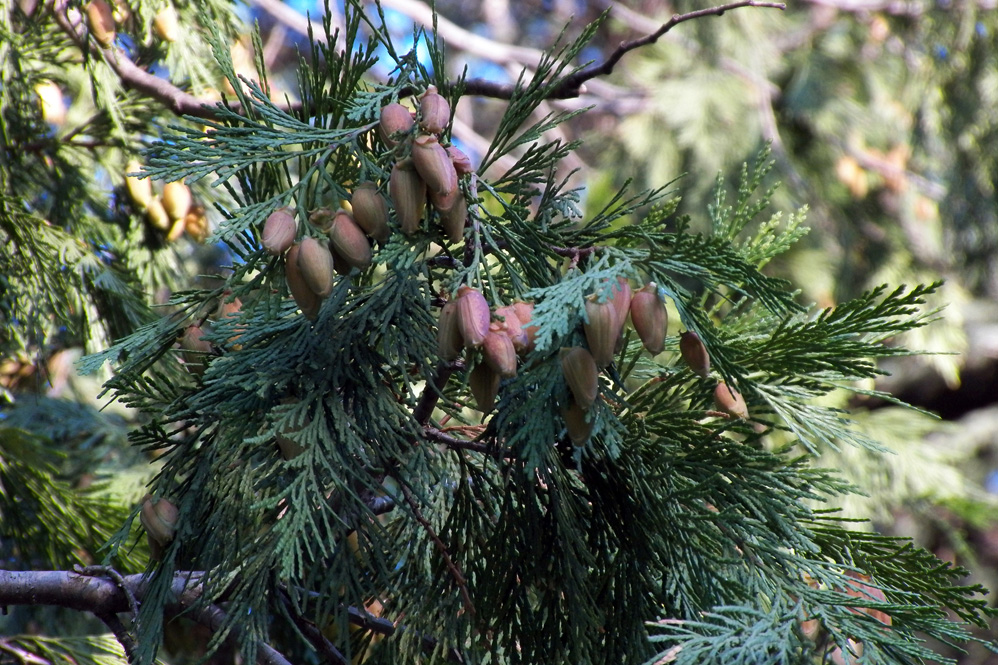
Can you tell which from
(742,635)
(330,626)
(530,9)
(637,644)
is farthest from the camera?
(530,9)

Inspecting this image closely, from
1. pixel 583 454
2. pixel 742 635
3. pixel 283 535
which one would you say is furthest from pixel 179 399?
pixel 742 635

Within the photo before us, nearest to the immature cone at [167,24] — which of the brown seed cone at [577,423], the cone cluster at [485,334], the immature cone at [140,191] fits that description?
the immature cone at [140,191]

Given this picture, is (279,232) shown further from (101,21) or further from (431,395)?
(101,21)

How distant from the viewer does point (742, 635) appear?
2.03 feet

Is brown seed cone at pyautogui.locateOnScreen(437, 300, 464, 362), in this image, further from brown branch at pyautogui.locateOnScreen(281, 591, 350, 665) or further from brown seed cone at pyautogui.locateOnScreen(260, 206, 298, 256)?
brown branch at pyautogui.locateOnScreen(281, 591, 350, 665)

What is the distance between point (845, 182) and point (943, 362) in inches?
36.3

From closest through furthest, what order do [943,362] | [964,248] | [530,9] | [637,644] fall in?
[637,644], [943,362], [964,248], [530,9]

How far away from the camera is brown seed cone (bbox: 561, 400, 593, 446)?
64cm

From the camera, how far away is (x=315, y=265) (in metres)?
0.67

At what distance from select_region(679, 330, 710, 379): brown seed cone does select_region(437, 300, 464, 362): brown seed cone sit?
0.60ft

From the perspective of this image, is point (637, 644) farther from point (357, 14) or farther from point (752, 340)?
point (357, 14)

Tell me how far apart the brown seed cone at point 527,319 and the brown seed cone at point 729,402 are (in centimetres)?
23

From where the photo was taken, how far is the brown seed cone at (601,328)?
62cm

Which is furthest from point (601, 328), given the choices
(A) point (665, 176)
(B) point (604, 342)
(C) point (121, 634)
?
(A) point (665, 176)
